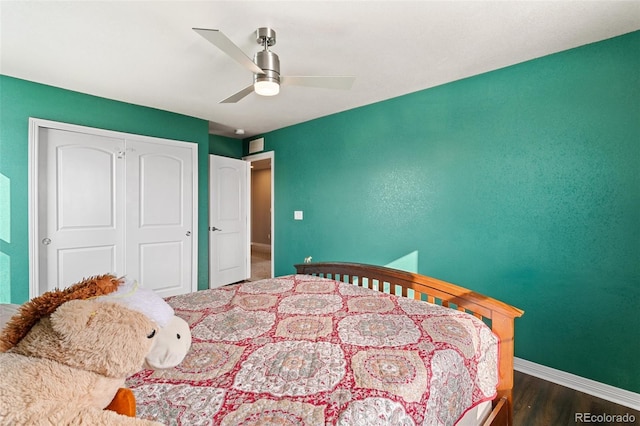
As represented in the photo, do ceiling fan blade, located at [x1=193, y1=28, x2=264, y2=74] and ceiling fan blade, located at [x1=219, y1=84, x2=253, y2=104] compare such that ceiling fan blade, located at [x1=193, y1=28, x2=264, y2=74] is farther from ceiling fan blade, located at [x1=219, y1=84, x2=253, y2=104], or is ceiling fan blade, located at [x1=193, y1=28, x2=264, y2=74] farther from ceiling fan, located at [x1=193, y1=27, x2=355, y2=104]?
ceiling fan blade, located at [x1=219, y1=84, x2=253, y2=104]

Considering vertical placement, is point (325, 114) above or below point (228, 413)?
above

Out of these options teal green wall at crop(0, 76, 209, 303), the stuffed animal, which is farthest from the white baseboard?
teal green wall at crop(0, 76, 209, 303)

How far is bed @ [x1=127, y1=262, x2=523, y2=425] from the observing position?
0.83 m

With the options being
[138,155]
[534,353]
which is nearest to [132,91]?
[138,155]

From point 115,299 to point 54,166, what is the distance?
9.68ft

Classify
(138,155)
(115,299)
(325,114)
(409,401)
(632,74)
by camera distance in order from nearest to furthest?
(115,299), (409,401), (632,74), (138,155), (325,114)

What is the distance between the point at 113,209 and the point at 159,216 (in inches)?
17.9

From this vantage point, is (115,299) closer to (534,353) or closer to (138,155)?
(534,353)

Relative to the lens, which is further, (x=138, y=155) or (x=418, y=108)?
(x=138, y=155)

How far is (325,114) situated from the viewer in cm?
360

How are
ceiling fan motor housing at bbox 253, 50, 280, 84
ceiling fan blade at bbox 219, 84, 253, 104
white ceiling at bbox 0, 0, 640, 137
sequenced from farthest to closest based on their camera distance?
ceiling fan blade at bbox 219, 84, 253, 104, ceiling fan motor housing at bbox 253, 50, 280, 84, white ceiling at bbox 0, 0, 640, 137

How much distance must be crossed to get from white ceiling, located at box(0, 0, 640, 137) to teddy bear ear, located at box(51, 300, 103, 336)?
163cm

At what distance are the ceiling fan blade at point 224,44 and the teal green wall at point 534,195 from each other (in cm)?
180

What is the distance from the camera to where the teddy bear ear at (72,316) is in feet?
1.98
